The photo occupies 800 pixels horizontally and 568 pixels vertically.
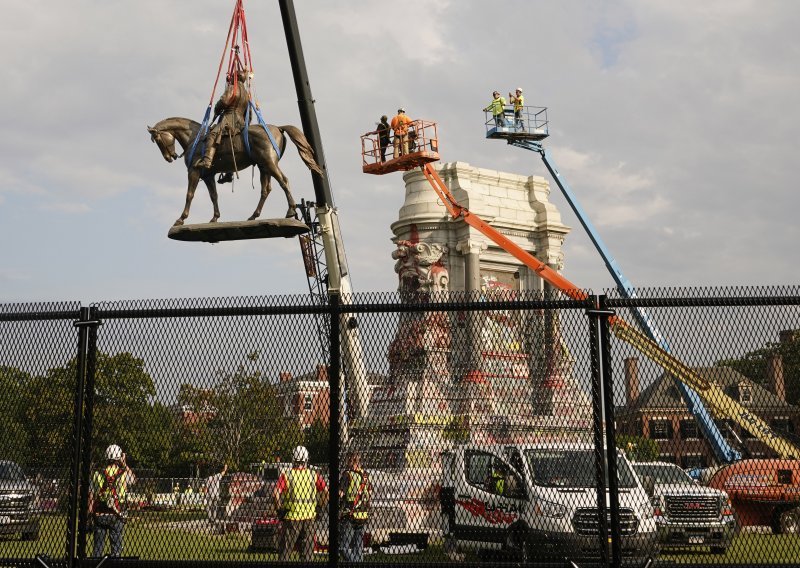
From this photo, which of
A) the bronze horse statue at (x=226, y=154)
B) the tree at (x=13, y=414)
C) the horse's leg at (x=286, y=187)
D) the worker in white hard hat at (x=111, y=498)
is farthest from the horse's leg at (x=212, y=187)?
the tree at (x=13, y=414)

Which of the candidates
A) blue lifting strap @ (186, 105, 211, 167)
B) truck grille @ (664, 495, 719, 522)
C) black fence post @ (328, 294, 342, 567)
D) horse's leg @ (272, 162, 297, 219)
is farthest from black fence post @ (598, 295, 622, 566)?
blue lifting strap @ (186, 105, 211, 167)

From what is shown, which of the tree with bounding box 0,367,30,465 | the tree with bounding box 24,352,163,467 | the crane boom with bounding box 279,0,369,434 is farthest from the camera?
the crane boom with bounding box 279,0,369,434

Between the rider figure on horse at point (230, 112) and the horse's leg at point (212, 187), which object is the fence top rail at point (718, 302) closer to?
the rider figure on horse at point (230, 112)

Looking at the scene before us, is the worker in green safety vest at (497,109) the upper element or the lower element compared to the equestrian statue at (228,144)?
upper

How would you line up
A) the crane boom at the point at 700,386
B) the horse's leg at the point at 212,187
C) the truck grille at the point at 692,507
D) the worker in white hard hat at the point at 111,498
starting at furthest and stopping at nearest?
the horse's leg at the point at 212,187 → the truck grille at the point at 692,507 → the worker in white hard hat at the point at 111,498 → the crane boom at the point at 700,386

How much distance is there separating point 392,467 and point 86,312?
318cm

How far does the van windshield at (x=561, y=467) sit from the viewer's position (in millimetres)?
9578

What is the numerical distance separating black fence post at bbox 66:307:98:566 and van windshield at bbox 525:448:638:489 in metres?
4.26

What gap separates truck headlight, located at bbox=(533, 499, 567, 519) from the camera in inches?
357

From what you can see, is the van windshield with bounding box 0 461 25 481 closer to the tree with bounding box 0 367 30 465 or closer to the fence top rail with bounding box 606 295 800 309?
the tree with bounding box 0 367 30 465

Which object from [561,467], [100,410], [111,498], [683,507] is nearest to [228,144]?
[111,498]

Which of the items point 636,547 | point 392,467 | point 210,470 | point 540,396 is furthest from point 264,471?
point 636,547

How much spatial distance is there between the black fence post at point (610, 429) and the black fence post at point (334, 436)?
2.27 metres

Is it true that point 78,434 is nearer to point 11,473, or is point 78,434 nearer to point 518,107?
point 11,473
